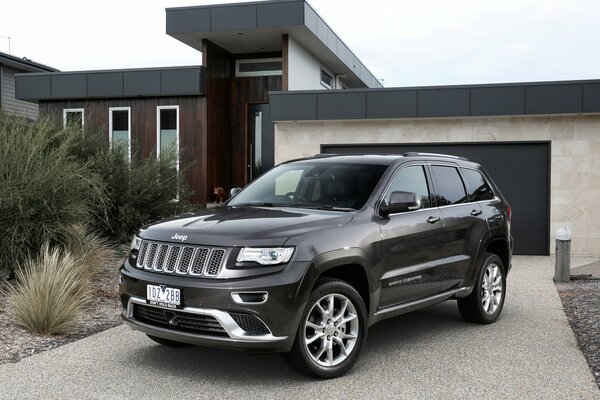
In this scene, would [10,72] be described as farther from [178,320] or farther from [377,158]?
[178,320]

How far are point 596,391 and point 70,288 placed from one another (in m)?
A: 5.17

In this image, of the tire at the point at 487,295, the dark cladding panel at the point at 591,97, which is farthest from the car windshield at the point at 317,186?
the dark cladding panel at the point at 591,97

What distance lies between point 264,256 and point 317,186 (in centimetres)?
158

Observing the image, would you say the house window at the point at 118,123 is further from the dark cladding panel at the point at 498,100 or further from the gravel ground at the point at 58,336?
the gravel ground at the point at 58,336

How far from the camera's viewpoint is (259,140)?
19438 millimetres

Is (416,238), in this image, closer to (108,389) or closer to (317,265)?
(317,265)

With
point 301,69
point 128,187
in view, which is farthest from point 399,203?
point 301,69

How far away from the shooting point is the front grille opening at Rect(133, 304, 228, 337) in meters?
4.77

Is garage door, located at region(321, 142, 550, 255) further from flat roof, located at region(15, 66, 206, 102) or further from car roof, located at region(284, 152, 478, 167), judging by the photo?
flat roof, located at region(15, 66, 206, 102)

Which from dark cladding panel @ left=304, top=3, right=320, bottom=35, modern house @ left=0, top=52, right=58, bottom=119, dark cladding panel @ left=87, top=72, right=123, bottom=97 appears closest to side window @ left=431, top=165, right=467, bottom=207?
dark cladding panel @ left=304, top=3, right=320, bottom=35

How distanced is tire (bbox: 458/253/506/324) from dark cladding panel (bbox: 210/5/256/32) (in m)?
11.6

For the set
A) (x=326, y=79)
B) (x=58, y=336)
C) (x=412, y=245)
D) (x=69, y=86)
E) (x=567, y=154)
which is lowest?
(x=58, y=336)

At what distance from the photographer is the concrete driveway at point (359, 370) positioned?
189 inches

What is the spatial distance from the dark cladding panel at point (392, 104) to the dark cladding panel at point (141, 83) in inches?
241
